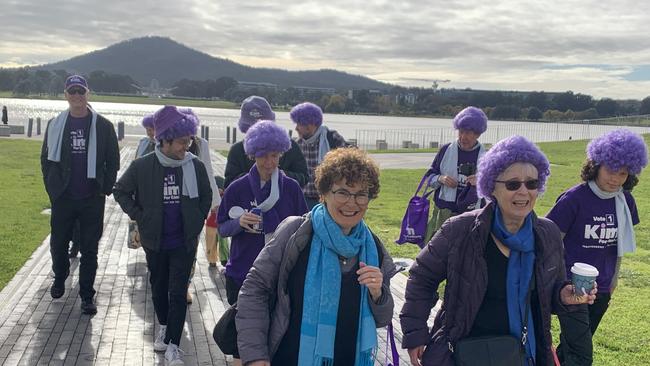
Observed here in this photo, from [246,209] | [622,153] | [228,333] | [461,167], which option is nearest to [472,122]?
[461,167]

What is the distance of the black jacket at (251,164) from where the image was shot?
496 centimetres

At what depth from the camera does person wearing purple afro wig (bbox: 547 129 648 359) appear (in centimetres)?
383

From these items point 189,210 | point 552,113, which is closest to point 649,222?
point 189,210

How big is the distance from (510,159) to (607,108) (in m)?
92.5

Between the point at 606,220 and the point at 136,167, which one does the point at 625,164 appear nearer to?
the point at 606,220

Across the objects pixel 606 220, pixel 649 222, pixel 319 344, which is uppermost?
pixel 606 220

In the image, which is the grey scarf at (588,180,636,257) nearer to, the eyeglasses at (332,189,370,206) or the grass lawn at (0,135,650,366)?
the grass lawn at (0,135,650,366)

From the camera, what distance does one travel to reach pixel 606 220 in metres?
3.87

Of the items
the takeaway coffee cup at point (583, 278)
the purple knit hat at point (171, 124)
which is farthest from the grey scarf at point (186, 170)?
the takeaway coffee cup at point (583, 278)

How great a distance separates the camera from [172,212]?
460 cm

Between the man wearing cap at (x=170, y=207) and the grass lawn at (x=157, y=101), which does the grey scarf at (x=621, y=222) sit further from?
the grass lawn at (x=157, y=101)

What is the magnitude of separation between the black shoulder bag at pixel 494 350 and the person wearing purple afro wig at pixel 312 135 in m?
3.45

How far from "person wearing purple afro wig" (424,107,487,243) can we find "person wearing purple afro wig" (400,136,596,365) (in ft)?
9.98

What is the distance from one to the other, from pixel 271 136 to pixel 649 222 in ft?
35.3
